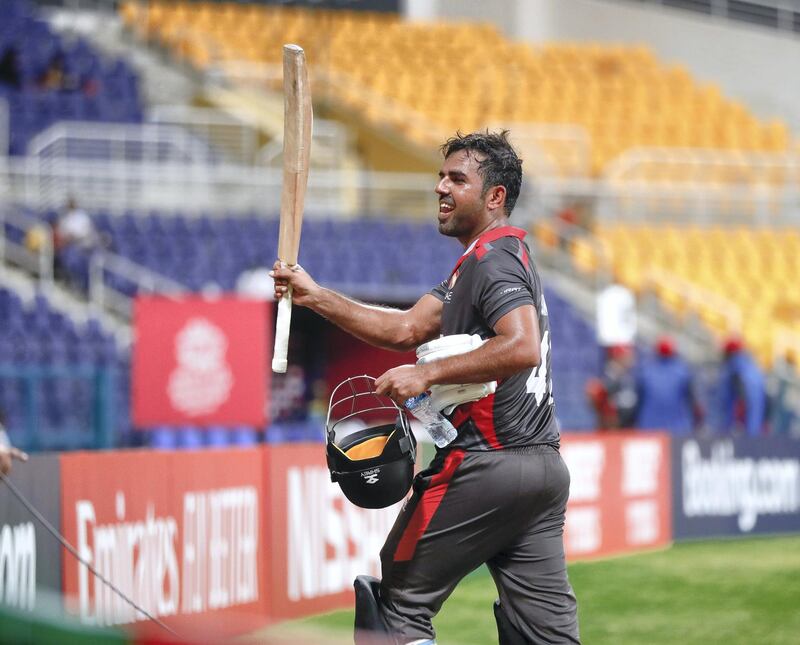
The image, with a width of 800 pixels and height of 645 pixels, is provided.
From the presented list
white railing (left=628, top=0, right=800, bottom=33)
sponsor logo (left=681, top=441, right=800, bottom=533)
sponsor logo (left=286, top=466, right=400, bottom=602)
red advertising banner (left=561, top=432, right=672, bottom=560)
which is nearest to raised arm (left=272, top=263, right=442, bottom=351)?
sponsor logo (left=286, top=466, right=400, bottom=602)

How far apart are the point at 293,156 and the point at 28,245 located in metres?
13.9

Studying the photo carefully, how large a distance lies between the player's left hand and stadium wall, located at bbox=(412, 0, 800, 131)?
2631 centimetres

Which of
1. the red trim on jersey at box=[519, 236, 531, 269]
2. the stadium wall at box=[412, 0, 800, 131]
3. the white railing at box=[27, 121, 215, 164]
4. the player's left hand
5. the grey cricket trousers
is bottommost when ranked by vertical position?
the grey cricket trousers

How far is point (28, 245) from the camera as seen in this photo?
18.9 meters

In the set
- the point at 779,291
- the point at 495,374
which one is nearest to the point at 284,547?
the point at 495,374

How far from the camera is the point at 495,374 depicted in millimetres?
5199

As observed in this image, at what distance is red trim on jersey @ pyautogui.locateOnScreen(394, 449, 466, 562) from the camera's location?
543 cm

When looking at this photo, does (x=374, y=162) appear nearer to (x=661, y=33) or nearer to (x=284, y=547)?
(x=661, y=33)

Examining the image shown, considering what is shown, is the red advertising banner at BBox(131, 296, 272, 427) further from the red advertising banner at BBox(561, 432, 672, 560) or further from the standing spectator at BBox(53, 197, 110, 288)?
the standing spectator at BBox(53, 197, 110, 288)

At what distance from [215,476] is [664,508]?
6.74 m

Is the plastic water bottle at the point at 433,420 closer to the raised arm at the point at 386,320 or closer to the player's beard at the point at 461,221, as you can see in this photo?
the raised arm at the point at 386,320

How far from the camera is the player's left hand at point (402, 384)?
16.9ft

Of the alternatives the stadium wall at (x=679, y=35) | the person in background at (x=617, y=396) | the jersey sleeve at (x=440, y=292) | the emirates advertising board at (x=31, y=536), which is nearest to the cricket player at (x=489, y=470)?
the jersey sleeve at (x=440, y=292)

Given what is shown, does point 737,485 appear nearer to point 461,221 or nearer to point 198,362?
point 198,362
